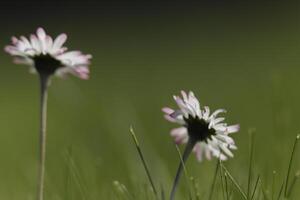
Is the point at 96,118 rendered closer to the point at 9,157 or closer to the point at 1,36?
the point at 9,157

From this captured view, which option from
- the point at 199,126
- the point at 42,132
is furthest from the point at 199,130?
the point at 42,132

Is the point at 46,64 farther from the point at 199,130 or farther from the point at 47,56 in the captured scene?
the point at 199,130

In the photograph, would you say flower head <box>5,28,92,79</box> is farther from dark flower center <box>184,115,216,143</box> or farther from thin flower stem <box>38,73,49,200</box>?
dark flower center <box>184,115,216,143</box>

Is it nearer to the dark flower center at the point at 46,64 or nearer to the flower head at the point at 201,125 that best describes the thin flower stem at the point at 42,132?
the dark flower center at the point at 46,64

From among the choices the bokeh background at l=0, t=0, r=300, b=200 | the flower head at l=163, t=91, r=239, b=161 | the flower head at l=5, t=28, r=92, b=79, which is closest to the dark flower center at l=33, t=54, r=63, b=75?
the flower head at l=5, t=28, r=92, b=79

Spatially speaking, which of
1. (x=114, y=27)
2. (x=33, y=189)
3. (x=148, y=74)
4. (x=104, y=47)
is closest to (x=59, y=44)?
(x=33, y=189)

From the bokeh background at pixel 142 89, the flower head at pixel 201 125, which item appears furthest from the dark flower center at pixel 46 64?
the flower head at pixel 201 125

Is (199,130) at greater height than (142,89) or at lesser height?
lesser
